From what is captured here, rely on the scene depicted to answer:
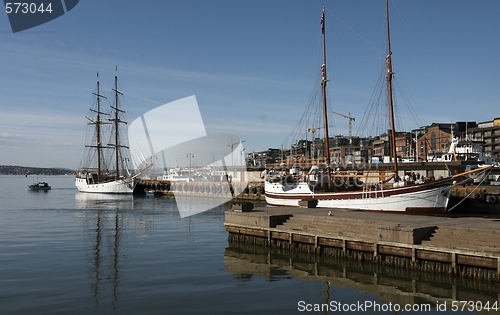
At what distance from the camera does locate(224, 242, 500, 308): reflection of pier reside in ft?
57.1

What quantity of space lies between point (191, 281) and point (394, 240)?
32.9 feet

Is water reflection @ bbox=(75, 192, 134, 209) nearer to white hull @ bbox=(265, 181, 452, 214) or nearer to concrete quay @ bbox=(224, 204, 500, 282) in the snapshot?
white hull @ bbox=(265, 181, 452, 214)

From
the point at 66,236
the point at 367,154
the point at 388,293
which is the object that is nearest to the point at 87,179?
the point at 367,154

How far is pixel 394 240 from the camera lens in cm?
2136

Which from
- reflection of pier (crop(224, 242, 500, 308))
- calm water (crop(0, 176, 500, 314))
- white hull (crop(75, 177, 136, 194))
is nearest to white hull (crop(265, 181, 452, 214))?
calm water (crop(0, 176, 500, 314))

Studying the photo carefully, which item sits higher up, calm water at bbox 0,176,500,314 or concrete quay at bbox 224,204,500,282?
concrete quay at bbox 224,204,500,282

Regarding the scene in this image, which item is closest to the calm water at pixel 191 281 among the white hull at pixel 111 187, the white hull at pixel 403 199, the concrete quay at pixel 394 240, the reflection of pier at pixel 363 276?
the reflection of pier at pixel 363 276

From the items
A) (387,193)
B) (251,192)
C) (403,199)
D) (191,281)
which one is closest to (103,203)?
(251,192)

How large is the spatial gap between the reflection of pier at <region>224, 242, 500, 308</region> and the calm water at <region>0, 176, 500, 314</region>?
4 centimetres

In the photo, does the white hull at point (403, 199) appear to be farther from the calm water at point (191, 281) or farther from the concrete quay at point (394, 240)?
the calm water at point (191, 281)

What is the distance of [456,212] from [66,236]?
135ft

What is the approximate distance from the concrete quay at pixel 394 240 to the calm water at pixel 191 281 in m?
0.65

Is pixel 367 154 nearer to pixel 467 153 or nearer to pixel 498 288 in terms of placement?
pixel 467 153

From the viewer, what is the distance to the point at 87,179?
118 metres
